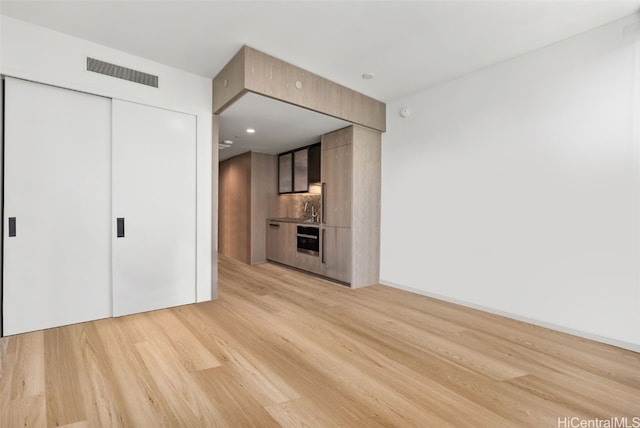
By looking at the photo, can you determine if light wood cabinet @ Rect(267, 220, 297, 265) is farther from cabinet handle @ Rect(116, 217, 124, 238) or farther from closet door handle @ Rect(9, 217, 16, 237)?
closet door handle @ Rect(9, 217, 16, 237)

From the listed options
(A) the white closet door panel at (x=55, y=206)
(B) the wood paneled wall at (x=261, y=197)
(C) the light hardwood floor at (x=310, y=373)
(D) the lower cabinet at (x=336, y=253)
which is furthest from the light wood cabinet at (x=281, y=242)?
(A) the white closet door panel at (x=55, y=206)

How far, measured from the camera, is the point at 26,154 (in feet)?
8.76

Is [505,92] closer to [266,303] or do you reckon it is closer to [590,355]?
[590,355]

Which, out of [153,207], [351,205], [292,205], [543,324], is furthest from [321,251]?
[543,324]

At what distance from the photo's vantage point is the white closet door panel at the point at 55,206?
263 centimetres

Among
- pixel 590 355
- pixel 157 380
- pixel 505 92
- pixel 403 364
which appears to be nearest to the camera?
pixel 157 380

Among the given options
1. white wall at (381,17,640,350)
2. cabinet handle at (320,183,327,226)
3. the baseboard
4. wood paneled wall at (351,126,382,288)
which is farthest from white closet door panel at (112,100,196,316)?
the baseboard

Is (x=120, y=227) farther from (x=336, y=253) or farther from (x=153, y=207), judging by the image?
(x=336, y=253)

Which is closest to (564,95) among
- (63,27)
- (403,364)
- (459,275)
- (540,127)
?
(540,127)

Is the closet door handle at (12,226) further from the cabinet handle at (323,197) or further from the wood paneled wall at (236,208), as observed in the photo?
the wood paneled wall at (236,208)

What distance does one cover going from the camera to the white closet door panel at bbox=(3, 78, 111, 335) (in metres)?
2.63

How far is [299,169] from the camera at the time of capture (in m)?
5.95

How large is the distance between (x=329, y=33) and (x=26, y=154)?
307cm

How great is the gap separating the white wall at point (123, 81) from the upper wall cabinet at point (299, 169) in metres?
2.16
